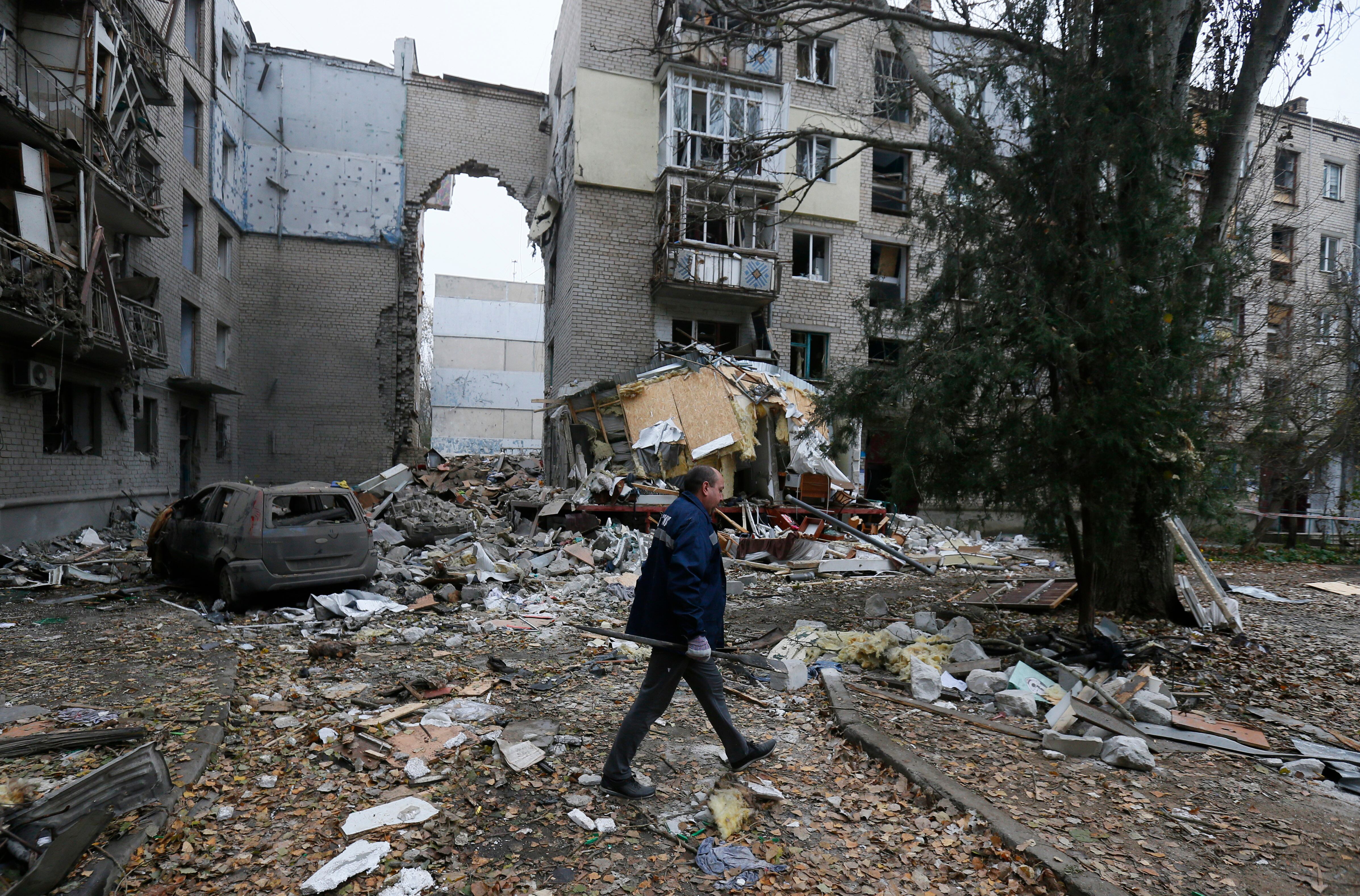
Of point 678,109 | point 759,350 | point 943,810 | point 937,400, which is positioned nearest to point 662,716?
point 943,810

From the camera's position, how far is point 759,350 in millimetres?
18266

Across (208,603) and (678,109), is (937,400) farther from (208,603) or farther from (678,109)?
(678,109)

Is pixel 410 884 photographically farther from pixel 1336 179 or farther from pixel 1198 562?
pixel 1336 179

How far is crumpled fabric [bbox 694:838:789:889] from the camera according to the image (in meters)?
3.04

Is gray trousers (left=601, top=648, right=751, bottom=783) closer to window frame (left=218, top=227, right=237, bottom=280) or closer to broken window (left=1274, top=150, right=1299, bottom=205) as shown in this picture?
window frame (left=218, top=227, right=237, bottom=280)

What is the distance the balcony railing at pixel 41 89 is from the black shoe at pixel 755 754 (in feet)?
45.8

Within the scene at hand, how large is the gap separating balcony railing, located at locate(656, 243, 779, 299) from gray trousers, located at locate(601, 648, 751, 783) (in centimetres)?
1526

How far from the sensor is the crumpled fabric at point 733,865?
3.04 metres

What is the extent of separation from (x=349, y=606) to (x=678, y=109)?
51.1 feet

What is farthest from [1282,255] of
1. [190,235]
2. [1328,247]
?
[190,235]

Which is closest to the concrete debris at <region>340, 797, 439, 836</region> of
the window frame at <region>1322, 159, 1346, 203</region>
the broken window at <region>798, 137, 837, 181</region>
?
the broken window at <region>798, 137, 837, 181</region>

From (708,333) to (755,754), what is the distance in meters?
17.1

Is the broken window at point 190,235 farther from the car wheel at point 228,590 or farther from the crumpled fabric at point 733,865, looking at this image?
the crumpled fabric at point 733,865

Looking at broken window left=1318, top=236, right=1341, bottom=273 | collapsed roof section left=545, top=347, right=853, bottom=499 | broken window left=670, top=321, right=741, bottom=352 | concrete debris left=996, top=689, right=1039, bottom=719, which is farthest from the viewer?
broken window left=1318, top=236, right=1341, bottom=273
